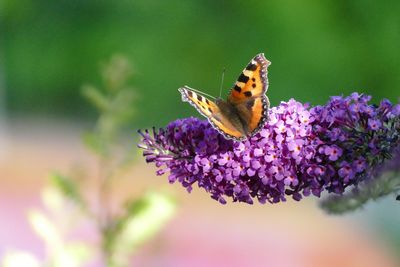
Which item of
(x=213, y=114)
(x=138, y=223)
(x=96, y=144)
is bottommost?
(x=213, y=114)

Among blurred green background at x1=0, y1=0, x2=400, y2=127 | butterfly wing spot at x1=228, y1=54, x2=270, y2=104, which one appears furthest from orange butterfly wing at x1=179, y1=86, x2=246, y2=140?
blurred green background at x1=0, y1=0, x2=400, y2=127

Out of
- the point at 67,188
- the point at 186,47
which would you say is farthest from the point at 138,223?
the point at 186,47

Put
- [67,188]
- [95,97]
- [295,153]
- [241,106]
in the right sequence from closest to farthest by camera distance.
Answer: [295,153] < [241,106] < [67,188] < [95,97]

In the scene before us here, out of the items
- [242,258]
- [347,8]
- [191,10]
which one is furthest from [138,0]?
[242,258]

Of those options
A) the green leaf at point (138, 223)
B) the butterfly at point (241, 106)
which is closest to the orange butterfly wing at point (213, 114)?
the butterfly at point (241, 106)

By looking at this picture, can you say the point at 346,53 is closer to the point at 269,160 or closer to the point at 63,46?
the point at 63,46

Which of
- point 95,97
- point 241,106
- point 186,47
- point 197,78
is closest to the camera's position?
point 241,106

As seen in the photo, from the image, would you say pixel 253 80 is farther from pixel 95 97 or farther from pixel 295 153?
pixel 95 97
